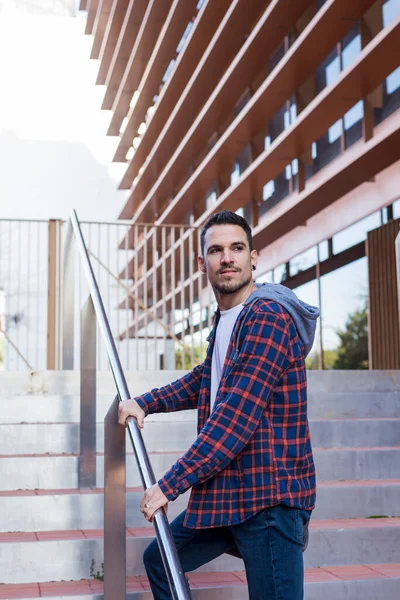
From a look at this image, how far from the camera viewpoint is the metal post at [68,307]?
5.99 m

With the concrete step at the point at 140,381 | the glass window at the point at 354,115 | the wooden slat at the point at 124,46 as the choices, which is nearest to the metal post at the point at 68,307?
the concrete step at the point at 140,381

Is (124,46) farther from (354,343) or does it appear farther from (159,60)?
(354,343)

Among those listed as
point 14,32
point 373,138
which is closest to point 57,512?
point 373,138

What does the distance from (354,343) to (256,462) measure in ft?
34.2

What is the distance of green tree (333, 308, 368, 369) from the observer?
12.0 meters

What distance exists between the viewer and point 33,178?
3384 cm

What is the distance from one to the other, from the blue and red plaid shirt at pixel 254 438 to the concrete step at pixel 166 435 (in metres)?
2.59

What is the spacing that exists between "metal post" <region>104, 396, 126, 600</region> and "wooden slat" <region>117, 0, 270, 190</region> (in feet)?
45.8

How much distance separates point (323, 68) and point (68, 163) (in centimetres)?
2272

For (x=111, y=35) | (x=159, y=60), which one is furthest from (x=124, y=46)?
(x=159, y=60)

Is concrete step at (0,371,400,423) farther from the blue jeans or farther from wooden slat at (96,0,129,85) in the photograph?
wooden slat at (96,0,129,85)

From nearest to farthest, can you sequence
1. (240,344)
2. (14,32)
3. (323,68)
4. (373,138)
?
(240,344) < (373,138) < (323,68) < (14,32)

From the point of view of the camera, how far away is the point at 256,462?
2137mm

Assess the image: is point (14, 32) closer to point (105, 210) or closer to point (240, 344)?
point (105, 210)
